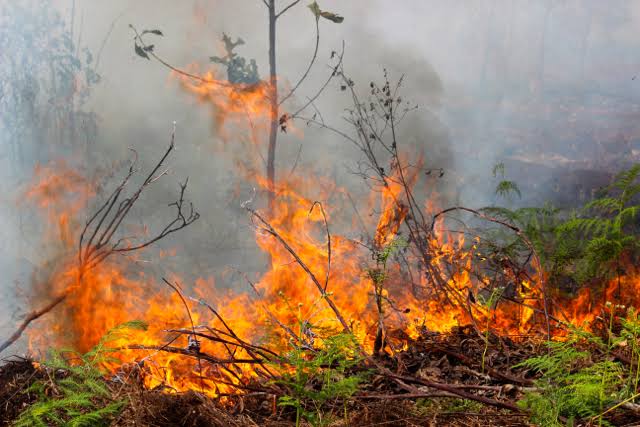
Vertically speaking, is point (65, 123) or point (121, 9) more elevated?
point (121, 9)

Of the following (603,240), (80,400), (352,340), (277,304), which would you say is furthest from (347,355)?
(277,304)

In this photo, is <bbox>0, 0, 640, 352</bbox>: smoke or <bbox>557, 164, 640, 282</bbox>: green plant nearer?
<bbox>557, 164, 640, 282</bbox>: green plant

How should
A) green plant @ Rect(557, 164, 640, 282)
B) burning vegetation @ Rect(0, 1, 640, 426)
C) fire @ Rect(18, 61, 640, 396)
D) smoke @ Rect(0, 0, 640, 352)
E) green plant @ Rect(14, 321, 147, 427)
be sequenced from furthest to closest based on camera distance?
smoke @ Rect(0, 0, 640, 352)
green plant @ Rect(557, 164, 640, 282)
fire @ Rect(18, 61, 640, 396)
burning vegetation @ Rect(0, 1, 640, 426)
green plant @ Rect(14, 321, 147, 427)

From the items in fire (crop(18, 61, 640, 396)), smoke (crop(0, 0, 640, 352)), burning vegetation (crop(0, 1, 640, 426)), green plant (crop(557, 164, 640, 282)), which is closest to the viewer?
burning vegetation (crop(0, 1, 640, 426))

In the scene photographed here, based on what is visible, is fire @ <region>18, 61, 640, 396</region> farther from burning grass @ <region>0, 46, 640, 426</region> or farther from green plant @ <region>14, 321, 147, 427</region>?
green plant @ <region>14, 321, 147, 427</region>

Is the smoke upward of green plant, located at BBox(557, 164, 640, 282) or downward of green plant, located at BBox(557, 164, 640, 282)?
upward

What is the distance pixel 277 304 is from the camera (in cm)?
502

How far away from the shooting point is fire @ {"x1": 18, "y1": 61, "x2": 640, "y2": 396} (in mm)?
2297

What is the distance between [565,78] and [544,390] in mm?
15859

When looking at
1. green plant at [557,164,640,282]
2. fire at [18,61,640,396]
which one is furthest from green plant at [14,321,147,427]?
green plant at [557,164,640,282]

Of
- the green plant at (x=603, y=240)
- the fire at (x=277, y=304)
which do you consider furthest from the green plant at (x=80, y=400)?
the green plant at (x=603, y=240)

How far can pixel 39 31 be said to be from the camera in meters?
11.1

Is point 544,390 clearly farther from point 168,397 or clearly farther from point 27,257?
point 27,257

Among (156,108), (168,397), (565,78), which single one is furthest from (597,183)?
(168,397)
